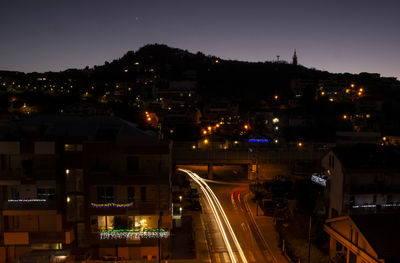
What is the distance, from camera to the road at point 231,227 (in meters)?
22.3

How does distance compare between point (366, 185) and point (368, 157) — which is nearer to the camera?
point (366, 185)

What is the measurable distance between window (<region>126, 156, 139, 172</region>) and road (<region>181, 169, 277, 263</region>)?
784cm

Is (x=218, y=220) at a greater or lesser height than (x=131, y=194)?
lesser

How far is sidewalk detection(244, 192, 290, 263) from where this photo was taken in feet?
73.3

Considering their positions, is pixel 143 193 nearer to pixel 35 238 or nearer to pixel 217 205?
pixel 35 238

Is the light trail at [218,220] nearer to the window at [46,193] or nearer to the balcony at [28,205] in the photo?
the balcony at [28,205]

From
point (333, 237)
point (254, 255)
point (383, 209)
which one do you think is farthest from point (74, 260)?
point (383, 209)

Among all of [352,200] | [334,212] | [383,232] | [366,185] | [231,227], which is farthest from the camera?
[231,227]

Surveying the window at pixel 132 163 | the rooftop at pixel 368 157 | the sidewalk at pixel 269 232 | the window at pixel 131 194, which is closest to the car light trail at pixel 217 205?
the sidewalk at pixel 269 232

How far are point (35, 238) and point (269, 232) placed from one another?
1692 centimetres

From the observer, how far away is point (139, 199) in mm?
21188

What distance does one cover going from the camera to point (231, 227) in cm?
2730

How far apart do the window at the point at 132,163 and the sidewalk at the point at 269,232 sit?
10.9 meters

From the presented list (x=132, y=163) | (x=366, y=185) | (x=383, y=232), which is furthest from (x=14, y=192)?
(x=366, y=185)
